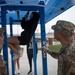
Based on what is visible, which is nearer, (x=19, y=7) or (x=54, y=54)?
(x=54, y=54)

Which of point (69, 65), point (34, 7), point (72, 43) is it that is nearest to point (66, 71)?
point (69, 65)

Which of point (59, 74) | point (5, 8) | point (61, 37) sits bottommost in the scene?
point (59, 74)

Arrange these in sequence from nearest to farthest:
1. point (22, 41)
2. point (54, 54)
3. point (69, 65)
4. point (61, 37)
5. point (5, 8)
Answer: point (69, 65) < point (61, 37) < point (54, 54) < point (5, 8) < point (22, 41)

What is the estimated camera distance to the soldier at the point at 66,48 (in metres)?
3.25

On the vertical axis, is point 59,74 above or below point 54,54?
below

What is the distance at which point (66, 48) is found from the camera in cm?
333

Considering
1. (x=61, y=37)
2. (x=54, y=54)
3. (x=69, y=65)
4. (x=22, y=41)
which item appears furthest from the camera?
(x=22, y=41)

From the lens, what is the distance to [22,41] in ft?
16.2

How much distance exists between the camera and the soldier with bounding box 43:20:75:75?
3.25m

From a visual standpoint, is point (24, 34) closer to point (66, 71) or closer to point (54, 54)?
point (54, 54)

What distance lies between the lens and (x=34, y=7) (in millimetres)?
4684

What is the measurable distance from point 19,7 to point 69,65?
179 cm

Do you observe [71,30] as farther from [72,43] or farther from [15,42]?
[15,42]

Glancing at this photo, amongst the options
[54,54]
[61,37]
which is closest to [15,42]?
[54,54]
